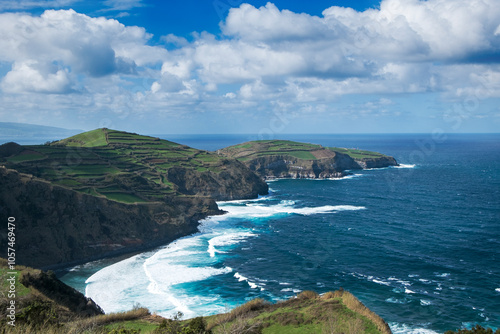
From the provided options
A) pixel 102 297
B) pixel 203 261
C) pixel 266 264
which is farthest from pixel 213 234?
pixel 102 297

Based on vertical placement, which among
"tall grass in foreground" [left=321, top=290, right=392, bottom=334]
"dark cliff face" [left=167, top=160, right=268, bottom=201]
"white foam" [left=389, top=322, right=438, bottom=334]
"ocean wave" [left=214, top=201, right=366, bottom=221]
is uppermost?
"dark cliff face" [left=167, top=160, right=268, bottom=201]

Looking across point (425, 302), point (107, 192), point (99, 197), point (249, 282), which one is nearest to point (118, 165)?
point (107, 192)

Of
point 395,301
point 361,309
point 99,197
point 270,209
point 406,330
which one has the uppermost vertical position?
point 99,197

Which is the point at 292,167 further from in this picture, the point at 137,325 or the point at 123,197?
the point at 137,325

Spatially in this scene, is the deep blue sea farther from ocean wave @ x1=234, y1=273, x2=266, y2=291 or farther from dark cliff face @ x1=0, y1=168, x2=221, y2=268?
dark cliff face @ x1=0, y1=168, x2=221, y2=268

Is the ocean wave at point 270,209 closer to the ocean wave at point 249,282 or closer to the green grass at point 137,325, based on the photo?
the ocean wave at point 249,282

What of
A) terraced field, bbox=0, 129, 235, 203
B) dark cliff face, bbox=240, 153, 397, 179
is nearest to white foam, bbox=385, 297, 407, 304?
terraced field, bbox=0, 129, 235, 203

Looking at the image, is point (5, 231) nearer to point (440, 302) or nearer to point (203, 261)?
point (203, 261)
